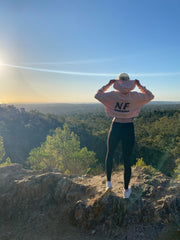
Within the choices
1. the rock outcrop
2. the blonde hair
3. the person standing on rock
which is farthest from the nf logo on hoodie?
the rock outcrop

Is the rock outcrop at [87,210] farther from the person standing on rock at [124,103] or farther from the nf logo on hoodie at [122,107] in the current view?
the nf logo on hoodie at [122,107]

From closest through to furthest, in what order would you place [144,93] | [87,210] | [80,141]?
[144,93]
[87,210]
[80,141]

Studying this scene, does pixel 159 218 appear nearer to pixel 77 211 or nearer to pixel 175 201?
pixel 175 201

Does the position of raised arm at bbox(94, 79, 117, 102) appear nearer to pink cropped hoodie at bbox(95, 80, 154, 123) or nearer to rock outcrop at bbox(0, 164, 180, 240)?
pink cropped hoodie at bbox(95, 80, 154, 123)

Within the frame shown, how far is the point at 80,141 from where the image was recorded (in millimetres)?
37125

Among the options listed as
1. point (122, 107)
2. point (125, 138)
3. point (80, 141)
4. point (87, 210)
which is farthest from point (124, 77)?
point (80, 141)

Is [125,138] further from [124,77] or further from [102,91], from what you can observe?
[124,77]

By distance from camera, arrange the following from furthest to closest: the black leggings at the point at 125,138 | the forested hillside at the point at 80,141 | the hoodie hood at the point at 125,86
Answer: the forested hillside at the point at 80,141 → the black leggings at the point at 125,138 → the hoodie hood at the point at 125,86

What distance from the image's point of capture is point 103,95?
2889 millimetres

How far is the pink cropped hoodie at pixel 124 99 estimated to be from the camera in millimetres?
2840

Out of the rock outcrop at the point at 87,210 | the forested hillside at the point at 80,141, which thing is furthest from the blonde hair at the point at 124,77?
the forested hillside at the point at 80,141

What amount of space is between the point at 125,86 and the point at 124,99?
230 mm

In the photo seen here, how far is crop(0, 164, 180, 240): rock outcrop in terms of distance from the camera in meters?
2.84

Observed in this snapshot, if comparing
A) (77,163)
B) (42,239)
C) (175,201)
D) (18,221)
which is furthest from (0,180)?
(77,163)
